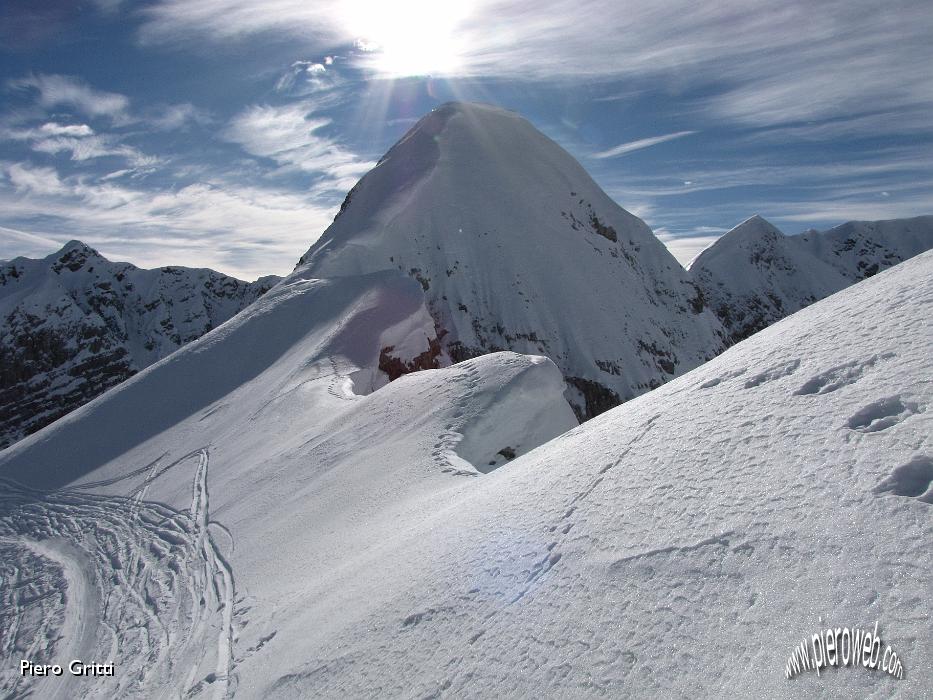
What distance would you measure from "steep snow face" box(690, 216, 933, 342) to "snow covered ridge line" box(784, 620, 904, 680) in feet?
439

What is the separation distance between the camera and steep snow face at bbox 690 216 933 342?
5315 inches

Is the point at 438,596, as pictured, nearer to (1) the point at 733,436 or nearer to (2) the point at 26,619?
(1) the point at 733,436

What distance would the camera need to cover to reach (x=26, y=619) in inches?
372

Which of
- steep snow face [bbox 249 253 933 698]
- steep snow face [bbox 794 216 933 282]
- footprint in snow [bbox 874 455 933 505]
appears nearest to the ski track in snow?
steep snow face [bbox 249 253 933 698]

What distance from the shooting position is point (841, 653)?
2.33 metres

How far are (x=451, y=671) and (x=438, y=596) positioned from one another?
2.98 feet

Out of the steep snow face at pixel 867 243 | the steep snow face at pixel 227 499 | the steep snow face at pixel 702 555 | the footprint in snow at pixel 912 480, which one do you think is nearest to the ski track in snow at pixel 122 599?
the steep snow face at pixel 227 499

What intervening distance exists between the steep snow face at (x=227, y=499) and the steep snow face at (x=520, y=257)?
14.9 meters

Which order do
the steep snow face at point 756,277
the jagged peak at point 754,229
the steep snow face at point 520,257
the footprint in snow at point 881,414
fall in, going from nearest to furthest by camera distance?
the footprint in snow at point 881,414 → the steep snow face at point 520,257 → the steep snow face at point 756,277 → the jagged peak at point 754,229

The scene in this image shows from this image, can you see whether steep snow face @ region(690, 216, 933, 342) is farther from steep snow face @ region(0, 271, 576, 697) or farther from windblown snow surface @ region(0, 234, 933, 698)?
windblown snow surface @ region(0, 234, 933, 698)

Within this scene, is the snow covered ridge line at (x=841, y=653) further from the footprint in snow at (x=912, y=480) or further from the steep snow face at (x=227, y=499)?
the steep snow face at (x=227, y=499)

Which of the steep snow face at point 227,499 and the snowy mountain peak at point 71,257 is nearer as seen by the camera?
the steep snow face at point 227,499

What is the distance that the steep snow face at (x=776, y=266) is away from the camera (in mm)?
135000

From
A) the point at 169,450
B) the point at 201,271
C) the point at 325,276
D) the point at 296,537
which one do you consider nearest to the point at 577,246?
the point at 325,276
